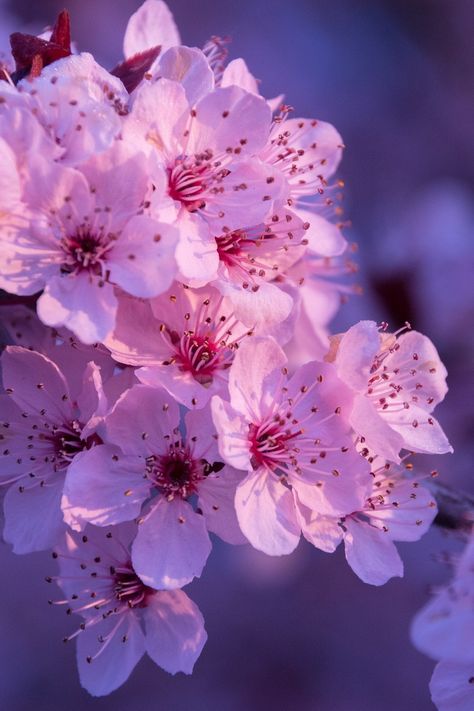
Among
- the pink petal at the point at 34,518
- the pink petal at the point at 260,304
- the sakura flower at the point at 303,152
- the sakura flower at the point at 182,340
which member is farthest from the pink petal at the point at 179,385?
the sakura flower at the point at 303,152

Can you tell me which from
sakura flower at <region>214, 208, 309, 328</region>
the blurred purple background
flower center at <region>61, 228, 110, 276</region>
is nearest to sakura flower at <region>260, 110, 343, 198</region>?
sakura flower at <region>214, 208, 309, 328</region>

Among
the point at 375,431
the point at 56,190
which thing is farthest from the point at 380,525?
the point at 56,190

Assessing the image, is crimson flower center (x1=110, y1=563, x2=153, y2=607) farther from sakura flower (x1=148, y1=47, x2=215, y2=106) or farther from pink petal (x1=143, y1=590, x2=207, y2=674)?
sakura flower (x1=148, y1=47, x2=215, y2=106)

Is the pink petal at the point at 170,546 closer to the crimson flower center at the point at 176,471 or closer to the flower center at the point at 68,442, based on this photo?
the crimson flower center at the point at 176,471

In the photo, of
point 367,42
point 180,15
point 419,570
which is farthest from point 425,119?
point 419,570

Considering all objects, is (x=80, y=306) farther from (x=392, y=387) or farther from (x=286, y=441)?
(x=392, y=387)

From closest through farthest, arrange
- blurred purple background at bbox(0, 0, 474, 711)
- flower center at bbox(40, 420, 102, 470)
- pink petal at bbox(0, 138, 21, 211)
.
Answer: pink petal at bbox(0, 138, 21, 211), flower center at bbox(40, 420, 102, 470), blurred purple background at bbox(0, 0, 474, 711)
